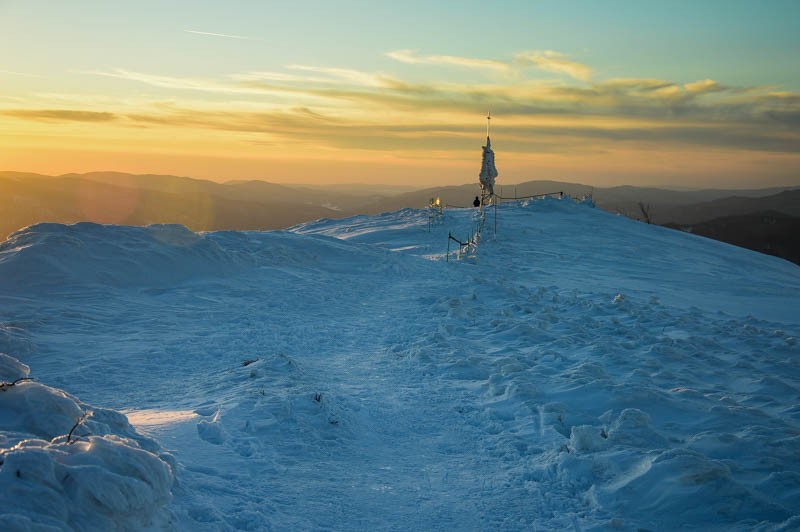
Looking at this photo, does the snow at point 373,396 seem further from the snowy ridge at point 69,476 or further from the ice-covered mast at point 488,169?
the ice-covered mast at point 488,169

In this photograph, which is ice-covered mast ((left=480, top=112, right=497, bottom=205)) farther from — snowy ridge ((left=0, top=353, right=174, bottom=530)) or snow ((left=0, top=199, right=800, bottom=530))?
snowy ridge ((left=0, top=353, right=174, bottom=530))

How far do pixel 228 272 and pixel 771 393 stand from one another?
12.7 metres

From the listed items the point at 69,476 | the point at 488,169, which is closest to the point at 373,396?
the point at 69,476

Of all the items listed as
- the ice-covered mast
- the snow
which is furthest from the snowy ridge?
the ice-covered mast

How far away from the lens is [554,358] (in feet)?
28.6

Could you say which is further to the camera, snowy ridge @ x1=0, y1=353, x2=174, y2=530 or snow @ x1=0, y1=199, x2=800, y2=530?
snow @ x1=0, y1=199, x2=800, y2=530

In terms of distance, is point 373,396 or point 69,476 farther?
point 373,396

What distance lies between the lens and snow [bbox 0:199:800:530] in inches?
158

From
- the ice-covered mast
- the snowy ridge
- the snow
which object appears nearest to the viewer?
the snowy ridge

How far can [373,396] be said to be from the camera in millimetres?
7090

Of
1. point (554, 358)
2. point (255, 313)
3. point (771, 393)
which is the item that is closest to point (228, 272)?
point (255, 313)

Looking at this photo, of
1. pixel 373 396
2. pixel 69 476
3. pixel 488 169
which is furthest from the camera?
pixel 488 169

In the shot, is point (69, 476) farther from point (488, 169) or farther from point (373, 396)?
point (488, 169)

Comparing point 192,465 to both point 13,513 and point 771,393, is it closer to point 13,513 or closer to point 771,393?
point 13,513
